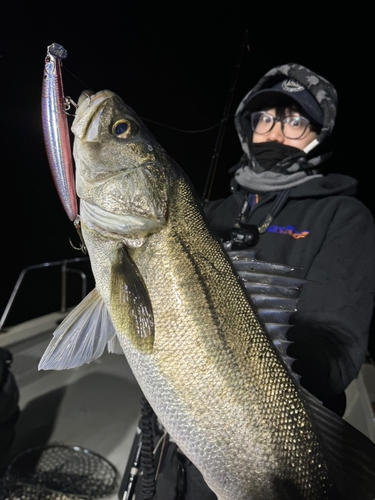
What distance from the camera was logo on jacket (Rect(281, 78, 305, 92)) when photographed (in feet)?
7.66

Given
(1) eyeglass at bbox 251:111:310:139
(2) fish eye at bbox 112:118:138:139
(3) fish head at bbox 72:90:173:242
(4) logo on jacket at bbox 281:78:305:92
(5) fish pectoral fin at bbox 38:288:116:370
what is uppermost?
(4) logo on jacket at bbox 281:78:305:92

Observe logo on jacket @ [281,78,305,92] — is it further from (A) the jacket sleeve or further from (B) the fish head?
(B) the fish head

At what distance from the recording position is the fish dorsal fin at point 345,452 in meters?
1.33

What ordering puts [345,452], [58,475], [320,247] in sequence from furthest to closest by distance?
[58,475], [320,247], [345,452]

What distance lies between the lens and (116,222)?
135 cm

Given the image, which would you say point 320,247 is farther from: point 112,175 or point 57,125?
point 57,125

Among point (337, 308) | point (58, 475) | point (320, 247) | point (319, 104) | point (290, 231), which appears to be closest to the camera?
point (337, 308)

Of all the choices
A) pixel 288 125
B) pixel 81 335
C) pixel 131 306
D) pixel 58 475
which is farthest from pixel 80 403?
pixel 288 125

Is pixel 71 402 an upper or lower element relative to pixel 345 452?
lower

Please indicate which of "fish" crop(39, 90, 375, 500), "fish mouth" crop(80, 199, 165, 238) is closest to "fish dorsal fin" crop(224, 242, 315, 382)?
"fish" crop(39, 90, 375, 500)

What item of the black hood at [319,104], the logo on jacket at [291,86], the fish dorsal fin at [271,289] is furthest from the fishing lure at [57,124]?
the logo on jacket at [291,86]

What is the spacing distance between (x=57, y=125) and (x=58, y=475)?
2.49 metres

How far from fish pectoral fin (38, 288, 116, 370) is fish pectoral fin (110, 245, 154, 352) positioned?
12 centimetres

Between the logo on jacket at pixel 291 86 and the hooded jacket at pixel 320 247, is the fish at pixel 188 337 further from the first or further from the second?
the logo on jacket at pixel 291 86
